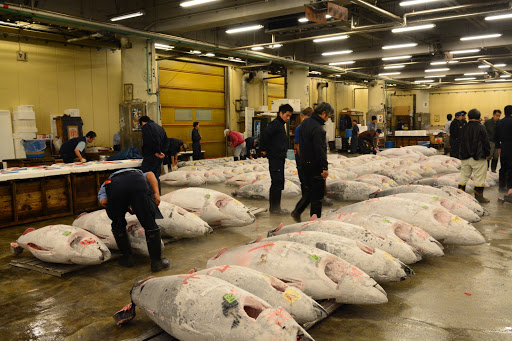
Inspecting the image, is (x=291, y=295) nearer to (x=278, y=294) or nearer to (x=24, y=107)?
(x=278, y=294)

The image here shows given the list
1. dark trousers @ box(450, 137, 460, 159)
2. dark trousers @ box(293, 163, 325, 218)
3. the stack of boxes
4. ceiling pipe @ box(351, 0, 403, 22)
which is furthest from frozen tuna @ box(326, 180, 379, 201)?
the stack of boxes

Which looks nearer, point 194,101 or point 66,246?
point 66,246

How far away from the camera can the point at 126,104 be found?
11.5m

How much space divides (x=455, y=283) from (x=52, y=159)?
32.3 feet

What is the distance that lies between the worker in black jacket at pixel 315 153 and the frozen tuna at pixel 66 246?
8.99 ft

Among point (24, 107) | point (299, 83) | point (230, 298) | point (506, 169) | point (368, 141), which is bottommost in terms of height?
point (230, 298)

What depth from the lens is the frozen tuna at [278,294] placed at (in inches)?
107

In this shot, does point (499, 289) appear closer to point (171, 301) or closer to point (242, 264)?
point (242, 264)

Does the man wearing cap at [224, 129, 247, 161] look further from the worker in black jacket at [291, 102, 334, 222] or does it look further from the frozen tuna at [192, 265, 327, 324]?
the frozen tuna at [192, 265, 327, 324]

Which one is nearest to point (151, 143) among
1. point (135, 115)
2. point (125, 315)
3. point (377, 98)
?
point (125, 315)

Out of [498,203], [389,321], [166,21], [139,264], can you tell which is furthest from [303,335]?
[166,21]

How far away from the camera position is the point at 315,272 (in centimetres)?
313

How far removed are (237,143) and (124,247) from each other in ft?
29.3

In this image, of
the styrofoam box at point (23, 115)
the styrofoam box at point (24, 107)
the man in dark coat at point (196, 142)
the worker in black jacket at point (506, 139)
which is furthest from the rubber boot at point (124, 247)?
the man in dark coat at point (196, 142)
